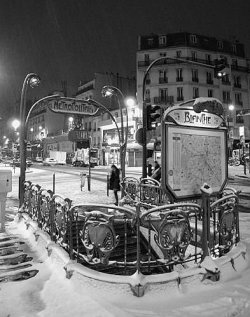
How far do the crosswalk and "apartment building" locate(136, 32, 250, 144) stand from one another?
4037cm

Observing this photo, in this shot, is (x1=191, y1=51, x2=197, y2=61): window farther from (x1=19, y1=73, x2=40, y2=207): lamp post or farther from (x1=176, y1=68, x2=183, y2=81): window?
(x1=19, y1=73, x2=40, y2=207): lamp post

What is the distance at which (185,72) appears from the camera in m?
45.7

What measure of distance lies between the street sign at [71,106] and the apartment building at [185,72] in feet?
119

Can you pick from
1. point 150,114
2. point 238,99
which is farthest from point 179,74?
point 150,114

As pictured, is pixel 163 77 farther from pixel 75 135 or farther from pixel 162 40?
pixel 75 135

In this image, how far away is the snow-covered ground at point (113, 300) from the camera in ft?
11.6

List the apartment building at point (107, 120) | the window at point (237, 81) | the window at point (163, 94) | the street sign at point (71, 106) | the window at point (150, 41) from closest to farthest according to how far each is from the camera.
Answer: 1. the street sign at point (71, 106)
2. the apartment building at point (107, 120)
3. the window at point (163, 94)
4. the window at point (150, 41)
5. the window at point (237, 81)

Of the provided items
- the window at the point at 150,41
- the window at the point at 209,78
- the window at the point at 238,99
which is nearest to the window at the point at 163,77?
the window at the point at 150,41

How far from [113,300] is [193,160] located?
319cm

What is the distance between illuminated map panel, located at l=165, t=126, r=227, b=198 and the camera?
5.46 metres

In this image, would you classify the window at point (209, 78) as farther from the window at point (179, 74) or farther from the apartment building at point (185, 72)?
the window at point (179, 74)

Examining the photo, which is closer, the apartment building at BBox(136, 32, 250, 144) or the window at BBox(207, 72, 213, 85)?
the apartment building at BBox(136, 32, 250, 144)

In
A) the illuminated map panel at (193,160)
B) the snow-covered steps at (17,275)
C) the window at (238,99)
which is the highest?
the window at (238,99)

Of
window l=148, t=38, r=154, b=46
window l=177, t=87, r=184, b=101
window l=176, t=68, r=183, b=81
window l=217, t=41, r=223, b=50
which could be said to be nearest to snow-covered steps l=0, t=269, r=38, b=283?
window l=177, t=87, r=184, b=101
